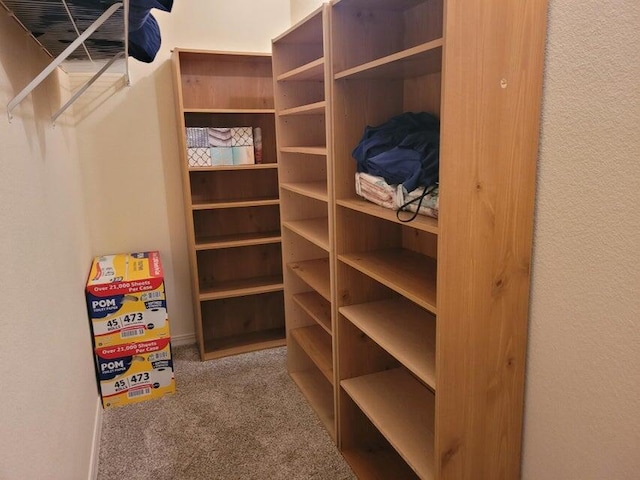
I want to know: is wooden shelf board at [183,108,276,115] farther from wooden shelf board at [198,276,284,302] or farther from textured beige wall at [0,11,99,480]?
wooden shelf board at [198,276,284,302]

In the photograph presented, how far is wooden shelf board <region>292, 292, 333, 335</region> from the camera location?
2.39 metres

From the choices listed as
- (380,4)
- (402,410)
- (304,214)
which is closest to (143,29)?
(380,4)

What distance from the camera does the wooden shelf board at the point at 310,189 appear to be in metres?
2.11

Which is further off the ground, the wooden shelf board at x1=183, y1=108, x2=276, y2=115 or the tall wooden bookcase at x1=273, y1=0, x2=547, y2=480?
the wooden shelf board at x1=183, y1=108, x2=276, y2=115

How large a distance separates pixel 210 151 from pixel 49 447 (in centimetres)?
194

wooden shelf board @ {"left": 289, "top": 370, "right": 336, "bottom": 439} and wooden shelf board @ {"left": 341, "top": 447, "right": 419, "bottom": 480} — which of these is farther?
wooden shelf board @ {"left": 289, "top": 370, "right": 336, "bottom": 439}

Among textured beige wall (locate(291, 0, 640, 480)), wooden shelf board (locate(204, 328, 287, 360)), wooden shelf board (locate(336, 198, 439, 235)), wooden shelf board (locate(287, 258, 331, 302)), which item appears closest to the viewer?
textured beige wall (locate(291, 0, 640, 480))

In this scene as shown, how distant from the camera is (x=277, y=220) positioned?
340 centimetres

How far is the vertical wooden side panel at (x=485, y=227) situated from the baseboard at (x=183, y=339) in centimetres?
234

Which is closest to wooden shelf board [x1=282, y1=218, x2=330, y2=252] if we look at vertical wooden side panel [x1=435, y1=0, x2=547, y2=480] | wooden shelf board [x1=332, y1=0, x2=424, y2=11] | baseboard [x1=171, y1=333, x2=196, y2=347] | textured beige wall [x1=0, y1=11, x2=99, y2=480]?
vertical wooden side panel [x1=435, y1=0, x2=547, y2=480]

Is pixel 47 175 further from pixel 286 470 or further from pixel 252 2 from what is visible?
pixel 252 2

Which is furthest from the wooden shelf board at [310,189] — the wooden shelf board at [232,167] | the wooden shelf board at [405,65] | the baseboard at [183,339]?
the baseboard at [183,339]

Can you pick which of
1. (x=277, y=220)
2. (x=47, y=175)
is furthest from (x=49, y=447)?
(x=277, y=220)

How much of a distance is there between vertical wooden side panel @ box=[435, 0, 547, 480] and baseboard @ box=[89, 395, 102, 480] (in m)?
1.47
